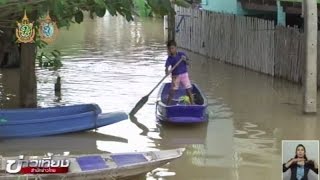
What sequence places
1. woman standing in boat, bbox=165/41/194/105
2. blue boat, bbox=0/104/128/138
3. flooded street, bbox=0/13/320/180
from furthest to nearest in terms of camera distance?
woman standing in boat, bbox=165/41/194/105, blue boat, bbox=0/104/128/138, flooded street, bbox=0/13/320/180

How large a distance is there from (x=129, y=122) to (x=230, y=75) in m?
7.27

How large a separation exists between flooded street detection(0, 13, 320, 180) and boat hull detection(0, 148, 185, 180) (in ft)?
1.99

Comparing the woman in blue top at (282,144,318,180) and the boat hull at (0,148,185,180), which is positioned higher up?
the woman in blue top at (282,144,318,180)

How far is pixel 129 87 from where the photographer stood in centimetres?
1659

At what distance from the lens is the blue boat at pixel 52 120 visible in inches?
417

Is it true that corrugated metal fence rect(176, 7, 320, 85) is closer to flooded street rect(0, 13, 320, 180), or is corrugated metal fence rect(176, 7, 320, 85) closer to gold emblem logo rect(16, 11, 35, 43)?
flooded street rect(0, 13, 320, 180)

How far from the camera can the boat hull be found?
7.16m

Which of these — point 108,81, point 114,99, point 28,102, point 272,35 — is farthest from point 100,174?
point 272,35

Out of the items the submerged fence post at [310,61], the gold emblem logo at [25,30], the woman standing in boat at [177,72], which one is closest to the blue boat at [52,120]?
the woman standing in boat at [177,72]

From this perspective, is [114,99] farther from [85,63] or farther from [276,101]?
[85,63]

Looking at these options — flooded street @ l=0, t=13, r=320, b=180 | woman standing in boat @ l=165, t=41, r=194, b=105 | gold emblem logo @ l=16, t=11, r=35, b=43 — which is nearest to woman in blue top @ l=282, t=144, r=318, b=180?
flooded street @ l=0, t=13, r=320, b=180

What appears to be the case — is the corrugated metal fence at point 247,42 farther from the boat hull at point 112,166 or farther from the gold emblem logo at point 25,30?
the gold emblem logo at point 25,30

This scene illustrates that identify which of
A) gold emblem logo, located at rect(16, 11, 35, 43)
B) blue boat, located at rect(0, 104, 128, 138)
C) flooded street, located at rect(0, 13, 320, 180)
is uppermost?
gold emblem logo, located at rect(16, 11, 35, 43)

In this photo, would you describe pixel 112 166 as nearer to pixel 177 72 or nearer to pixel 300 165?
pixel 300 165
